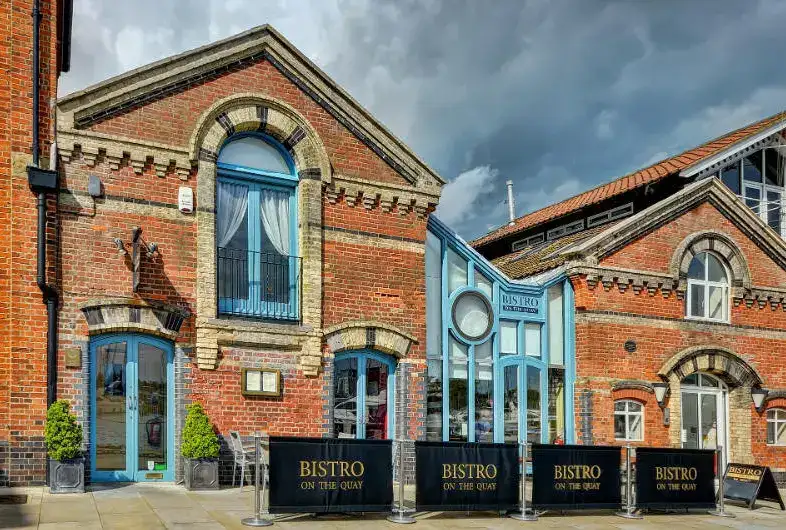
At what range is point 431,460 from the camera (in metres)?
12.3

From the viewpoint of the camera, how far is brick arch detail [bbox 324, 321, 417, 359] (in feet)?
51.5

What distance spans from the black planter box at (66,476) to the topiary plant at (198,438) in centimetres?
166

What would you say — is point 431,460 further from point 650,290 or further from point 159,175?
point 650,290

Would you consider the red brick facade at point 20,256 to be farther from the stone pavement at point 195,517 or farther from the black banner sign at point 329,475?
the black banner sign at point 329,475

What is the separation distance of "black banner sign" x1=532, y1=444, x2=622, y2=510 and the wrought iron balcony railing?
5089 millimetres

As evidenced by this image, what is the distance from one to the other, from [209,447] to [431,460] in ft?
12.1

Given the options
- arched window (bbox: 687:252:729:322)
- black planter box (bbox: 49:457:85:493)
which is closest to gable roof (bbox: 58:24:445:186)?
black planter box (bbox: 49:457:85:493)

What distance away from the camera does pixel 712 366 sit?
→ 19922 mm

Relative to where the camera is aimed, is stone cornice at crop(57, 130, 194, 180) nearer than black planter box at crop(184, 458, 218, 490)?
No

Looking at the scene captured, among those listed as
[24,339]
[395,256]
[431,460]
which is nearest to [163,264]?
[24,339]

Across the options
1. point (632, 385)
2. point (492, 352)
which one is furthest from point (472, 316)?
point (632, 385)

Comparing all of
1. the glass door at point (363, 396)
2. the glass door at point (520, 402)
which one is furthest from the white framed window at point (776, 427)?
the glass door at point (363, 396)

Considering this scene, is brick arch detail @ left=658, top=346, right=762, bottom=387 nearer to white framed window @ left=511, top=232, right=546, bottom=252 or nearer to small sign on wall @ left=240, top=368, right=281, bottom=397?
white framed window @ left=511, top=232, right=546, bottom=252

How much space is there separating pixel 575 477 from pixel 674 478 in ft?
6.65
